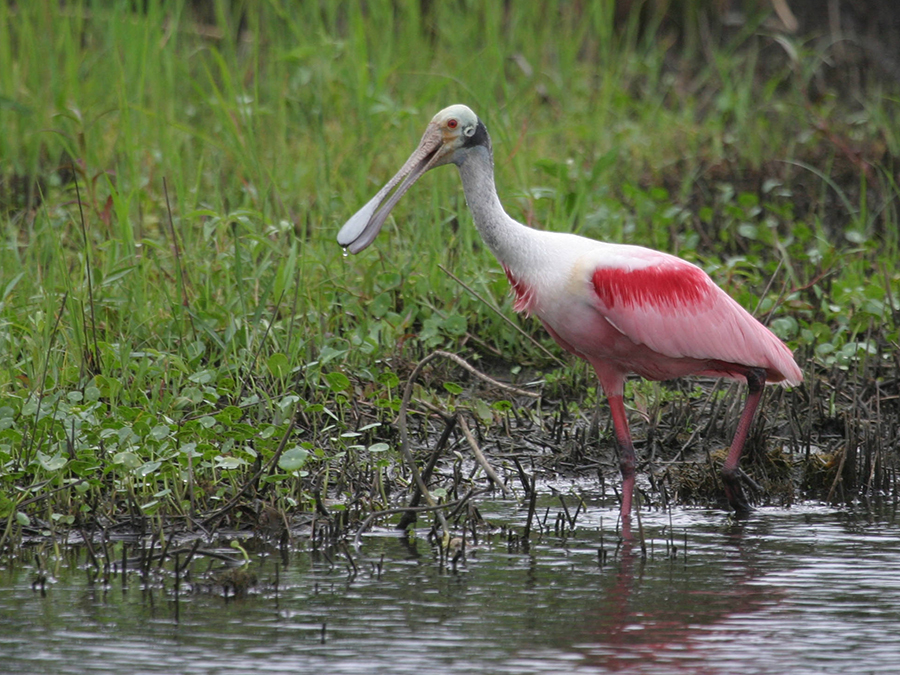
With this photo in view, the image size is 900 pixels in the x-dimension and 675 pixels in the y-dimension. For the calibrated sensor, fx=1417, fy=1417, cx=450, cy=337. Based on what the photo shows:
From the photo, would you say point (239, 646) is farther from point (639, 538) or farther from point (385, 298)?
point (385, 298)

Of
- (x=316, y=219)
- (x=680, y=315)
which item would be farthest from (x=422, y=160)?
(x=316, y=219)

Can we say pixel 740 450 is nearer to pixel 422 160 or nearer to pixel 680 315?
pixel 680 315

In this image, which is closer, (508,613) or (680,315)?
(508,613)

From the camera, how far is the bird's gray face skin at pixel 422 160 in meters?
5.32

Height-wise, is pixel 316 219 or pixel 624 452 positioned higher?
pixel 316 219

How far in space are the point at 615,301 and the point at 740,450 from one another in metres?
0.77

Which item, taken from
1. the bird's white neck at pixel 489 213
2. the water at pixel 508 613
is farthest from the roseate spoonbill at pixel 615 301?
the water at pixel 508 613

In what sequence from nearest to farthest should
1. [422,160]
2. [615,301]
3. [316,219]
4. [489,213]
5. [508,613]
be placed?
1. [508,613]
2. [615,301]
3. [489,213]
4. [422,160]
5. [316,219]

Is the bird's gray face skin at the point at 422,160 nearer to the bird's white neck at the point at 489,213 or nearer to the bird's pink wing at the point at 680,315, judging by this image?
the bird's white neck at the point at 489,213

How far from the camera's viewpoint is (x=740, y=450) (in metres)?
5.32

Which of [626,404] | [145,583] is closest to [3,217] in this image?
[626,404]

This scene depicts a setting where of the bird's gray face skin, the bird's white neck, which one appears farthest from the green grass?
the bird's white neck

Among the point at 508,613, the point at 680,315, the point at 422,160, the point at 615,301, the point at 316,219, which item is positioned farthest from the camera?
the point at 316,219

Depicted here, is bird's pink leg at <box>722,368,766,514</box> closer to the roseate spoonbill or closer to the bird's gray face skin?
the roseate spoonbill
